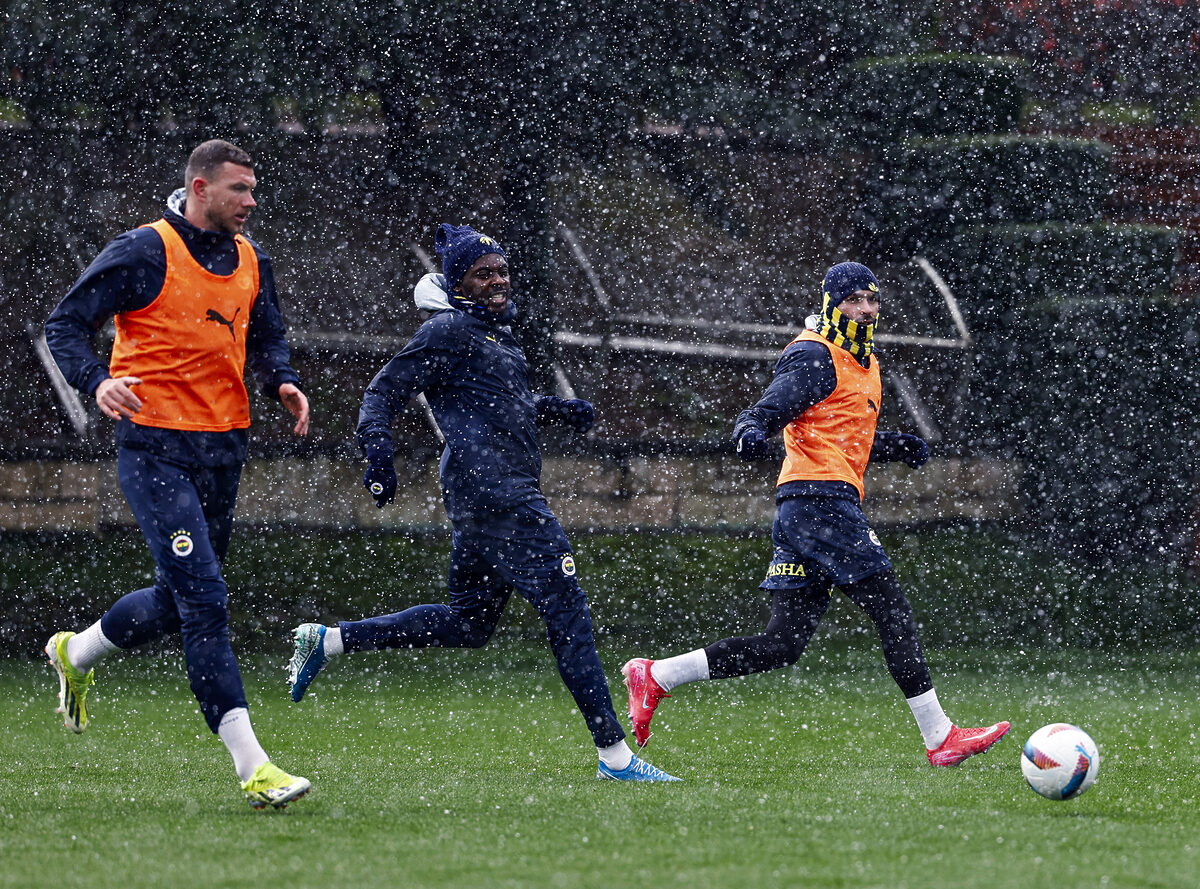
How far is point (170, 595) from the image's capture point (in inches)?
205

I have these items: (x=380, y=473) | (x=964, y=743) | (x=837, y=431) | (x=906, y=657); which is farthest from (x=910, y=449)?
(x=380, y=473)

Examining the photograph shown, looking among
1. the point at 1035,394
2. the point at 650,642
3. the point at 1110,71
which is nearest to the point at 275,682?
the point at 650,642

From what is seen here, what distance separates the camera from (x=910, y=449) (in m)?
6.41

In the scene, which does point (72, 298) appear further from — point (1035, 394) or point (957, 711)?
point (1035, 394)

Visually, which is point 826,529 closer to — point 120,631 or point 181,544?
point 181,544

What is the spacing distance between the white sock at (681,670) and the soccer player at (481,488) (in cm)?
50

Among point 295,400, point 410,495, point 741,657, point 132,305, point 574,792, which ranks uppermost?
point 132,305

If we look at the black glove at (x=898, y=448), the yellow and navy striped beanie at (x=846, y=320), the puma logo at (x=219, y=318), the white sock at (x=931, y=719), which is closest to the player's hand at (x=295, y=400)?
the puma logo at (x=219, y=318)

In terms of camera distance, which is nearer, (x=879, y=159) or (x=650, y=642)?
(x=650, y=642)

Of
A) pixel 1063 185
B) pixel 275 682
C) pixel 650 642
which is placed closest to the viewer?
pixel 275 682

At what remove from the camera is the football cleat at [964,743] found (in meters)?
5.75

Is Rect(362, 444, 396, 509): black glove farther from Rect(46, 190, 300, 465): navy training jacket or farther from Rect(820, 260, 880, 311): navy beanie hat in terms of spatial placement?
Rect(820, 260, 880, 311): navy beanie hat

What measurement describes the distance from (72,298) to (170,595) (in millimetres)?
955

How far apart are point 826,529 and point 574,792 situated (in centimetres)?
134
